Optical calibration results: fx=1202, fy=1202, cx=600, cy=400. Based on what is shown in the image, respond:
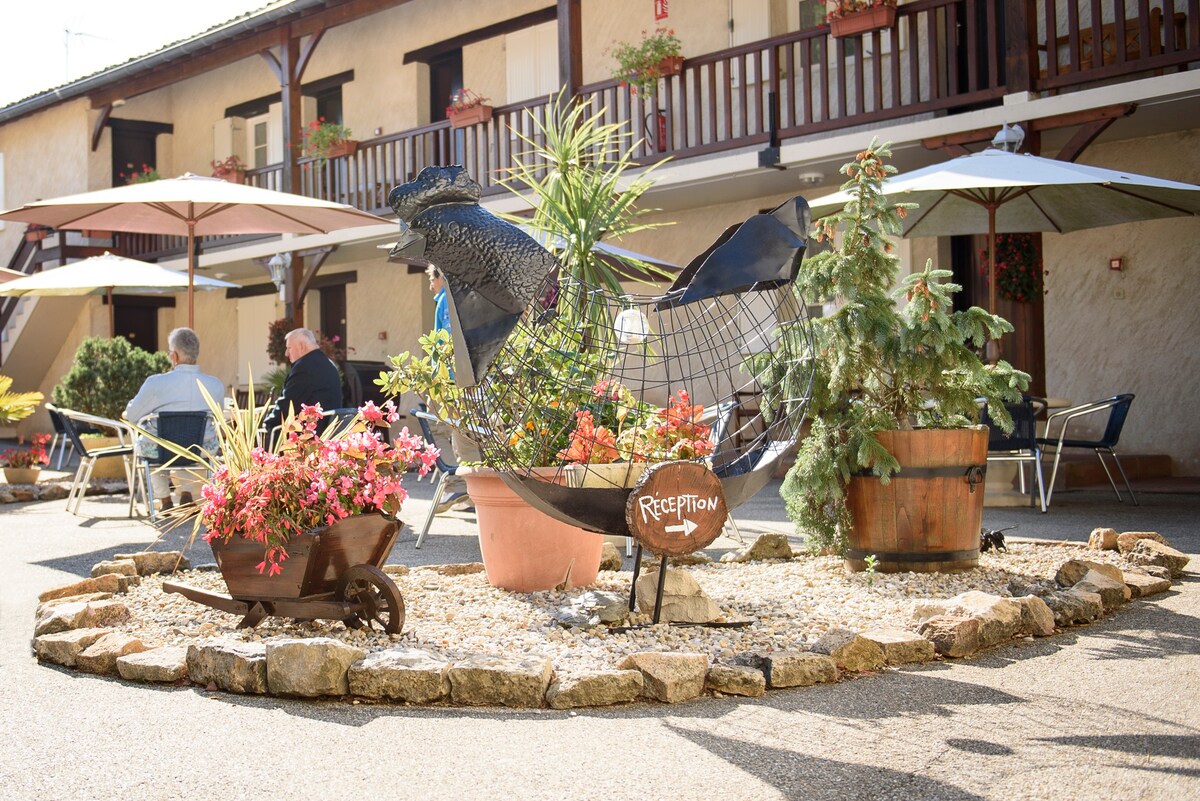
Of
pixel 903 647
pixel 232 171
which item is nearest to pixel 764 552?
pixel 903 647

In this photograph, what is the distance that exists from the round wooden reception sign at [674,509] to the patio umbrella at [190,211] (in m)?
5.15

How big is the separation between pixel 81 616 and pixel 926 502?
314cm

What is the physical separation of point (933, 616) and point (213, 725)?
226 centimetres

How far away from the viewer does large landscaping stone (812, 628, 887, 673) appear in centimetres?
355

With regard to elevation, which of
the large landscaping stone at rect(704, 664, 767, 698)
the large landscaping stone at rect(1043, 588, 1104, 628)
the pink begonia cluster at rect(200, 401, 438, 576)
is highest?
the pink begonia cluster at rect(200, 401, 438, 576)

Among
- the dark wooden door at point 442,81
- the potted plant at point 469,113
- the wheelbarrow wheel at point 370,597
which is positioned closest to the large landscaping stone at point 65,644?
the wheelbarrow wheel at point 370,597

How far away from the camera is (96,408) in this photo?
37.5ft

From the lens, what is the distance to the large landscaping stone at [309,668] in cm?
332

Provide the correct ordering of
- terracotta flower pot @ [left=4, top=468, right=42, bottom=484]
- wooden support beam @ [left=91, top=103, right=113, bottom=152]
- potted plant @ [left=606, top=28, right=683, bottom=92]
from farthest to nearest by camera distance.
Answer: wooden support beam @ [left=91, top=103, right=113, bottom=152] → potted plant @ [left=606, top=28, right=683, bottom=92] → terracotta flower pot @ [left=4, top=468, right=42, bottom=484]

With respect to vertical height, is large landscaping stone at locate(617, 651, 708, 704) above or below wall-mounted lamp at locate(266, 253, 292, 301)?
below

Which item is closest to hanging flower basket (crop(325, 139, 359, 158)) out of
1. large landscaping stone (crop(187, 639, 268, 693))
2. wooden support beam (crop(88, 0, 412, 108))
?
wooden support beam (crop(88, 0, 412, 108))

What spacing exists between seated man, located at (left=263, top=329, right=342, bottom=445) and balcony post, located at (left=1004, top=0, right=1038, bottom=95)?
5.38 meters

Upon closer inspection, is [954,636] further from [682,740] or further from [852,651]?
[682,740]

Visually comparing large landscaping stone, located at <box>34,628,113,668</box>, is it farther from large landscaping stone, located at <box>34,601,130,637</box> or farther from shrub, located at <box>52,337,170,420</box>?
shrub, located at <box>52,337,170,420</box>
